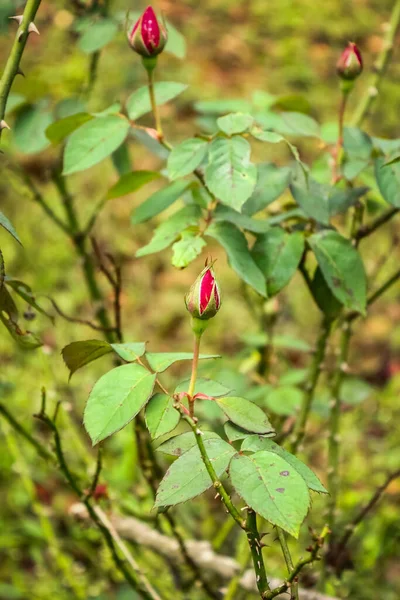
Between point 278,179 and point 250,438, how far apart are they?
308mm

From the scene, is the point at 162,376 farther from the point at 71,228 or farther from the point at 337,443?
the point at 337,443

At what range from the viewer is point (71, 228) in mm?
1235

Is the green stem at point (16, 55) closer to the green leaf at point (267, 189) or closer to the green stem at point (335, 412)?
the green leaf at point (267, 189)

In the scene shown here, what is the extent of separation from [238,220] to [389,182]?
0.16 meters

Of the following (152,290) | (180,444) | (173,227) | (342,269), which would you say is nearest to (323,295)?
(342,269)

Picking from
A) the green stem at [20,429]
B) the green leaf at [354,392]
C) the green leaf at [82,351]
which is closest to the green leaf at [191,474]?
the green leaf at [82,351]

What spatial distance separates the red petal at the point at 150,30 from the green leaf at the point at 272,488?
16.2 inches

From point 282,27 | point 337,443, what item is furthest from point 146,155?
point 337,443

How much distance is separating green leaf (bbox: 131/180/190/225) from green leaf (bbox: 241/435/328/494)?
309 millimetres

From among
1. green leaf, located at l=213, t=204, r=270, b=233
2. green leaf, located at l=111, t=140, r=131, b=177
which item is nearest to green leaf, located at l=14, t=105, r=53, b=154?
green leaf, located at l=111, t=140, r=131, b=177

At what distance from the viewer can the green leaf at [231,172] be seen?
624 mm

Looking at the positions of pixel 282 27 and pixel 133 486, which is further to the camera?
pixel 282 27

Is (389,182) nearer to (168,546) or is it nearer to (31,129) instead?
(31,129)

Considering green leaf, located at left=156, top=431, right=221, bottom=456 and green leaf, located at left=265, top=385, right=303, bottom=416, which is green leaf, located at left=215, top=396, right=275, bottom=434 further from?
green leaf, located at left=265, top=385, right=303, bottom=416
